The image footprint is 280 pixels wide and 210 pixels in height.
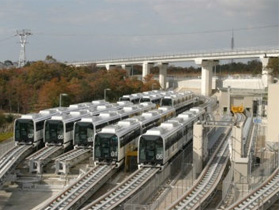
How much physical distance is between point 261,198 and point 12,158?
1218 cm

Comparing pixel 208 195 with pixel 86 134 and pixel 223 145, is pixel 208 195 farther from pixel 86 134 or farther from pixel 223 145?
pixel 223 145

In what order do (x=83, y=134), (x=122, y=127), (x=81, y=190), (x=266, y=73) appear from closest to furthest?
(x=81, y=190) → (x=122, y=127) → (x=83, y=134) → (x=266, y=73)

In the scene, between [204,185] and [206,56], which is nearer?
[204,185]

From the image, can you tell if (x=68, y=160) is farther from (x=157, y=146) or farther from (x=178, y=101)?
(x=178, y=101)

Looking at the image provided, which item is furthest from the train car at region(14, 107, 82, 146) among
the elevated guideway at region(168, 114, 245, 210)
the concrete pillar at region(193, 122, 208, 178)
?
the elevated guideway at region(168, 114, 245, 210)

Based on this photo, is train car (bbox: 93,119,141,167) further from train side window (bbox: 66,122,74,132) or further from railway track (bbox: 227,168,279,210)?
railway track (bbox: 227,168,279,210)

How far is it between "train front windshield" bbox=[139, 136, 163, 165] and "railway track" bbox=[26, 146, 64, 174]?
5169 millimetres

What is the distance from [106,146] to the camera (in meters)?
21.1

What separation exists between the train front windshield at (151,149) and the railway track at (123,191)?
0.46 m

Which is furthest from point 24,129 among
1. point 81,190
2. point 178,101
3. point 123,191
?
point 178,101

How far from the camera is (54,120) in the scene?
25203mm

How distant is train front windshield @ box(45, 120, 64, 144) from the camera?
2514cm

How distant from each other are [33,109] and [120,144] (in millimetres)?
24553

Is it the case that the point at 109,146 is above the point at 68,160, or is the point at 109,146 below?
above
